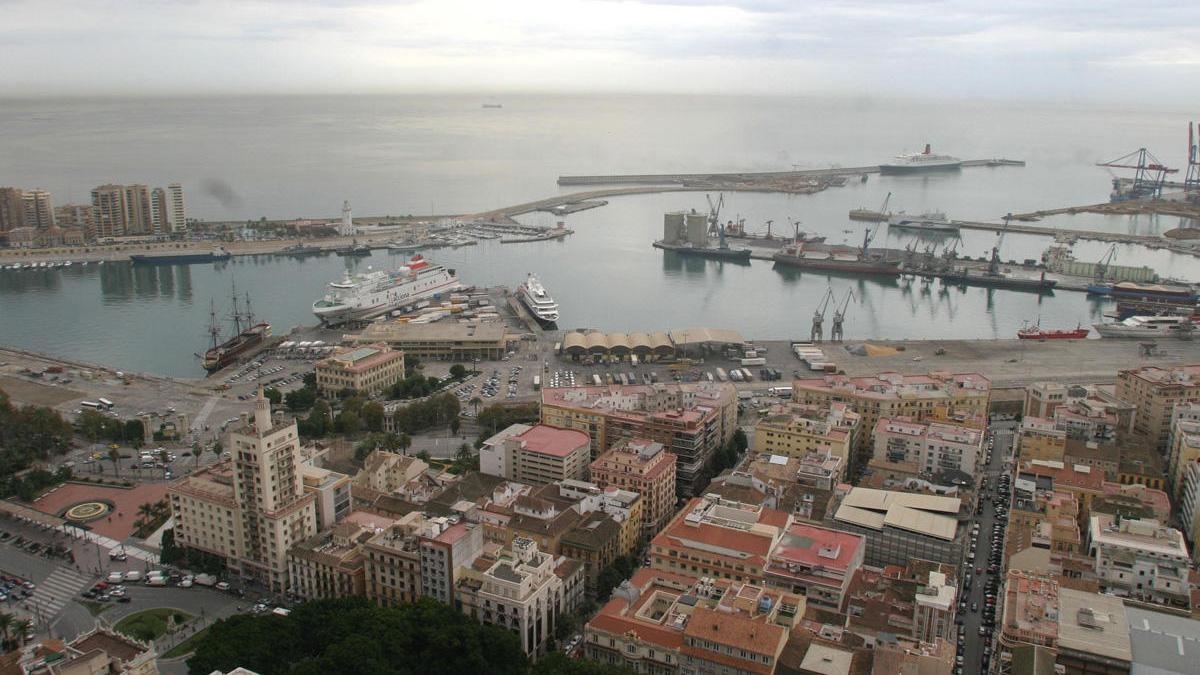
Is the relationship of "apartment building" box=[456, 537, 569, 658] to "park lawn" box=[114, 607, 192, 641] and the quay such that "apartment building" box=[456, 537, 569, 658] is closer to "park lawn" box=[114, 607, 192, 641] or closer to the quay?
"park lawn" box=[114, 607, 192, 641]

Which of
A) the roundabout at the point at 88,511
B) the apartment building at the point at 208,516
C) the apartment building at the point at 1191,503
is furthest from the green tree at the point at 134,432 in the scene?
the apartment building at the point at 1191,503

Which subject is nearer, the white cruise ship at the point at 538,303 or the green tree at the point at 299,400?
the green tree at the point at 299,400

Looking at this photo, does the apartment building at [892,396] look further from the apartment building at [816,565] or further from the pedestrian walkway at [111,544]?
the pedestrian walkway at [111,544]

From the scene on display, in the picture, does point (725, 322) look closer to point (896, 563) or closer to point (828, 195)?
point (896, 563)

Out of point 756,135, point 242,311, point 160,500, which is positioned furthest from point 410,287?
point 756,135

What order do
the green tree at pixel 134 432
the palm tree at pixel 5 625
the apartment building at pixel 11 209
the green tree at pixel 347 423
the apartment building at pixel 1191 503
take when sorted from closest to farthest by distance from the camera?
1. the palm tree at pixel 5 625
2. the apartment building at pixel 1191 503
3. the green tree at pixel 134 432
4. the green tree at pixel 347 423
5. the apartment building at pixel 11 209

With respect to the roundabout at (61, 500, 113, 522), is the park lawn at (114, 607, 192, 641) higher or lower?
lower

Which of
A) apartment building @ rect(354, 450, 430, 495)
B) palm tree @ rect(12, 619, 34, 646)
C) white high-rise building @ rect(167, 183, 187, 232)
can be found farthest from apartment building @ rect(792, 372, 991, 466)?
white high-rise building @ rect(167, 183, 187, 232)
